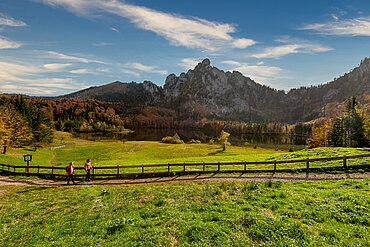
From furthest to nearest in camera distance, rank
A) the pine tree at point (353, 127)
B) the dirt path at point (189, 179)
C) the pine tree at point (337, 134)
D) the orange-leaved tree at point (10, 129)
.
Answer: the pine tree at point (337, 134), the pine tree at point (353, 127), the orange-leaved tree at point (10, 129), the dirt path at point (189, 179)

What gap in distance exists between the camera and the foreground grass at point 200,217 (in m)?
8.32

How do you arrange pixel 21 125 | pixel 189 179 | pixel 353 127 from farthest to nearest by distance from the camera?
1. pixel 353 127
2. pixel 21 125
3. pixel 189 179

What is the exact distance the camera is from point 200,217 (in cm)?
1055

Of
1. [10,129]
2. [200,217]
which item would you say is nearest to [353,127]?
[200,217]

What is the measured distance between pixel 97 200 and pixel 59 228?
14.7 ft

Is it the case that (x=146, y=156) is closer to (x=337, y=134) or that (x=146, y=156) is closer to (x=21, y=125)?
(x=21, y=125)

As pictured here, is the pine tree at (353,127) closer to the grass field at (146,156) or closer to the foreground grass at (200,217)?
the grass field at (146,156)

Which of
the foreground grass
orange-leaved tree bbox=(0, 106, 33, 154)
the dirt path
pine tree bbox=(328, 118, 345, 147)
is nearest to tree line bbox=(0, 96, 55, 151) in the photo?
orange-leaved tree bbox=(0, 106, 33, 154)

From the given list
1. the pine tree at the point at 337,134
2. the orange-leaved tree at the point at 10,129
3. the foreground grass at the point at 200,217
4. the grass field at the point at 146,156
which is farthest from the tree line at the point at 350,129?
the orange-leaved tree at the point at 10,129

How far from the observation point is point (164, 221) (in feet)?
34.6

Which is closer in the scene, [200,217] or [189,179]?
[200,217]

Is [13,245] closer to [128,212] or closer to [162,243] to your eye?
[128,212]

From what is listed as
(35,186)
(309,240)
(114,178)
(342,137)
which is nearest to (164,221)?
(309,240)

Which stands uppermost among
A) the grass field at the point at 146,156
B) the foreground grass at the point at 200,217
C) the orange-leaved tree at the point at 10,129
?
the orange-leaved tree at the point at 10,129
